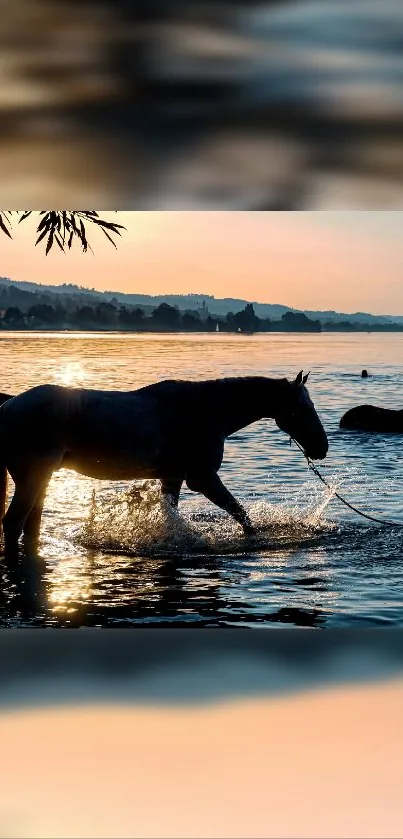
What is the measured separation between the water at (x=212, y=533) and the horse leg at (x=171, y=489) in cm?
9

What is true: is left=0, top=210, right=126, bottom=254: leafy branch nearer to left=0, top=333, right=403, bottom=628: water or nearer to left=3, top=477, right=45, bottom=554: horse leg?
left=0, top=333, right=403, bottom=628: water

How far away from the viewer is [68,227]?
512 centimetres

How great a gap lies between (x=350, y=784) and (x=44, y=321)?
2959 millimetres

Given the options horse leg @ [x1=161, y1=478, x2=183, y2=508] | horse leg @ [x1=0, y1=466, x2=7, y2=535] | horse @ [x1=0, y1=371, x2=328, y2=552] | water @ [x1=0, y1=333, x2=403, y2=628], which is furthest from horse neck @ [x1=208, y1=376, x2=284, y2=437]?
horse leg @ [x1=0, y1=466, x2=7, y2=535]

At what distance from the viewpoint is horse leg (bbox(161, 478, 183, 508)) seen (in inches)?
204

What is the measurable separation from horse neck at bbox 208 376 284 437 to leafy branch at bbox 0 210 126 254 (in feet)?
3.34

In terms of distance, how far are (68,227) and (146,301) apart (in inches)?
46.5

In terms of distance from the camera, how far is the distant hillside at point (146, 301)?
407 centimetres

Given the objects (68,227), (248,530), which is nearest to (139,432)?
(248,530)

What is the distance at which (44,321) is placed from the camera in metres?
4.50

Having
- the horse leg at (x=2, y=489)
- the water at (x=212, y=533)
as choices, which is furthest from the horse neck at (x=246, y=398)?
the horse leg at (x=2, y=489)

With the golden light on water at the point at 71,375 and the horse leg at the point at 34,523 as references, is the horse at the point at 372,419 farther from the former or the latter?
the horse leg at the point at 34,523
